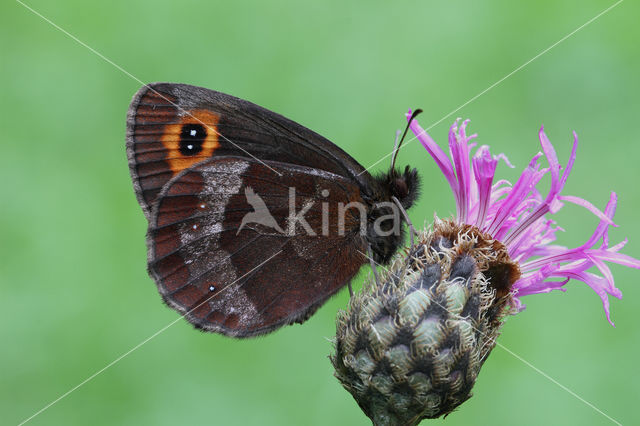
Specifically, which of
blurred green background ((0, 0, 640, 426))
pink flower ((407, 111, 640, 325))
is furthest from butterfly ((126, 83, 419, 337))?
blurred green background ((0, 0, 640, 426))

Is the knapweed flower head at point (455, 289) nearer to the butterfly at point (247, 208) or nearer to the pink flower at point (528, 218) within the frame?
the pink flower at point (528, 218)

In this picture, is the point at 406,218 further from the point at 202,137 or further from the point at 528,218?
the point at 202,137

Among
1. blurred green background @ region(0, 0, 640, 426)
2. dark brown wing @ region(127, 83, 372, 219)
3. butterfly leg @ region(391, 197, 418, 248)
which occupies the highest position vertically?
dark brown wing @ region(127, 83, 372, 219)

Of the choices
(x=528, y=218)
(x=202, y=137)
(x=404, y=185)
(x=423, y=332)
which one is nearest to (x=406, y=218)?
(x=404, y=185)

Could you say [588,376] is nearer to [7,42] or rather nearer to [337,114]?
[337,114]

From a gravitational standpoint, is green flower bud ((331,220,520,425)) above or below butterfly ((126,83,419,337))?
below

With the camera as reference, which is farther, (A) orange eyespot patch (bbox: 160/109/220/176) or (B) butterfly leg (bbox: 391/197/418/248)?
(A) orange eyespot patch (bbox: 160/109/220/176)

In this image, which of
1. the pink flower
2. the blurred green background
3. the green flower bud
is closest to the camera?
the green flower bud

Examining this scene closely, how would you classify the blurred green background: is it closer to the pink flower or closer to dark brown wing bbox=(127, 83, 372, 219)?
dark brown wing bbox=(127, 83, 372, 219)

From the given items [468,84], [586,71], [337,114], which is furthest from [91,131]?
[586,71]
